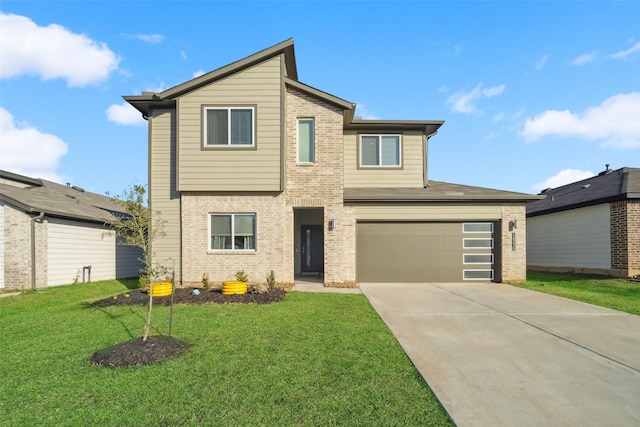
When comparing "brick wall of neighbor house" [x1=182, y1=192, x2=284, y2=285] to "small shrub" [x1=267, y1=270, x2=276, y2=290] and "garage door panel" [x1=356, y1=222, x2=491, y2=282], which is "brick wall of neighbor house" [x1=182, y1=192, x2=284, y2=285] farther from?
"garage door panel" [x1=356, y1=222, x2=491, y2=282]

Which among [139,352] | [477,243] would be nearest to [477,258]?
[477,243]

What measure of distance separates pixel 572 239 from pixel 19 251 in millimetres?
22107

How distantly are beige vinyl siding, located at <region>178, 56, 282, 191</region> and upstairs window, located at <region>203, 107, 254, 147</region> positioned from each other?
0.19 m

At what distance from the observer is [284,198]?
12.5m

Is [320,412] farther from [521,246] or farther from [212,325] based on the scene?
[521,246]

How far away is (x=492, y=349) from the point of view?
599cm

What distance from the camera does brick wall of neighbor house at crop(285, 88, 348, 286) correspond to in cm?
1286

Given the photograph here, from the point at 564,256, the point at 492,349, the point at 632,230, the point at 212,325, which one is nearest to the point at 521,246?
the point at 632,230

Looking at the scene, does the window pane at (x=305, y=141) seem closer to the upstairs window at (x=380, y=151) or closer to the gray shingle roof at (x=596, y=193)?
the upstairs window at (x=380, y=151)

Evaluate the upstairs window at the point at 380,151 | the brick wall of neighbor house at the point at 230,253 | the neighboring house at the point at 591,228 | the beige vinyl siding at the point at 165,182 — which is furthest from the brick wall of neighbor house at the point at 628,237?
the beige vinyl siding at the point at 165,182

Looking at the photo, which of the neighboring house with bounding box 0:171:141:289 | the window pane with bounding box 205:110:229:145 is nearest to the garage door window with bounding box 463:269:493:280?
the window pane with bounding box 205:110:229:145

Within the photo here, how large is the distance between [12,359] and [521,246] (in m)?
14.6

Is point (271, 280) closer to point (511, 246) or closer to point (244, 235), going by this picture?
point (244, 235)

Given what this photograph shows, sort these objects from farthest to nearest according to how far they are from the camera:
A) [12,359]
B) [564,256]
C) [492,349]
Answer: [564,256]
[492,349]
[12,359]
